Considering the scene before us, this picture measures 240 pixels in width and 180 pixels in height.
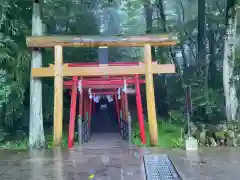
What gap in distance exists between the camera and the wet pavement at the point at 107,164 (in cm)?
701

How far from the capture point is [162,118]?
2014 cm

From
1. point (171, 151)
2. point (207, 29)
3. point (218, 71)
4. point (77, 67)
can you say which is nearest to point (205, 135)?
point (171, 151)

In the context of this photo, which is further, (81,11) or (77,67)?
(81,11)

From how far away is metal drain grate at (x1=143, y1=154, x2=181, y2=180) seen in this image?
6914mm

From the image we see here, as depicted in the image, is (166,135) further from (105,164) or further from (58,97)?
(105,164)

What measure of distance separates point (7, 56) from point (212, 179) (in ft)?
28.1

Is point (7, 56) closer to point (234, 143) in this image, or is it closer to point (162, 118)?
point (234, 143)

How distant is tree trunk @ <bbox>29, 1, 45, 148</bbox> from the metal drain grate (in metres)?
4.73

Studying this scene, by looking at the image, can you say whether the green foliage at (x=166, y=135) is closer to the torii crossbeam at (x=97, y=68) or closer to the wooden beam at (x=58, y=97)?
the torii crossbeam at (x=97, y=68)

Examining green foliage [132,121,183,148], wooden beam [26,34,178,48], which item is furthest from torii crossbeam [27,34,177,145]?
green foliage [132,121,183,148]

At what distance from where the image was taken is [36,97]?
1239 cm

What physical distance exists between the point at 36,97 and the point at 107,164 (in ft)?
16.6

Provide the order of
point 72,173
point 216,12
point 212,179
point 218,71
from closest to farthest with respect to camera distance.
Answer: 1. point 212,179
2. point 72,173
3. point 218,71
4. point 216,12

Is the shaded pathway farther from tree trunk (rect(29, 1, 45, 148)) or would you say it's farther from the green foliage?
the green foliage
